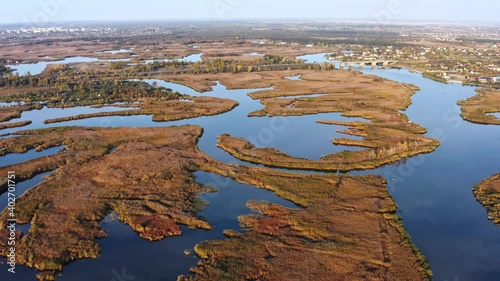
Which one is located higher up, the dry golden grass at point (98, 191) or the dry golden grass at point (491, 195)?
the dry golden grass at point (491, 195)

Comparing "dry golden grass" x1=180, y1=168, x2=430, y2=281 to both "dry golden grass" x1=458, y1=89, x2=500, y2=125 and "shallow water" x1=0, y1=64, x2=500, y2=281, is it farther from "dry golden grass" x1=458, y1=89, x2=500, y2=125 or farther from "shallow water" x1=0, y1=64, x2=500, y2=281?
"dry golden grass" x1=458, y1=89, x2=500, y2=125

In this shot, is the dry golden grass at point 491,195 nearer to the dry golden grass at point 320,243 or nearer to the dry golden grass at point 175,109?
the dry golden grass at point 320,243

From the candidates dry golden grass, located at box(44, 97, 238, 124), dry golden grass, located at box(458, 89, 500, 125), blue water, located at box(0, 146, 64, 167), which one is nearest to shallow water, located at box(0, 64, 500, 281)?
dry golden grass, located at box(44, 97, 238, 124)

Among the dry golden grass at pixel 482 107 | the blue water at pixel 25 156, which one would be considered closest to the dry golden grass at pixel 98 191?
the blue water at pixel 25 156

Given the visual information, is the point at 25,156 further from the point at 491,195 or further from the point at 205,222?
the point at 491,195

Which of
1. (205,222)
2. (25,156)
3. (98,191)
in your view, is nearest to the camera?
(205,222)

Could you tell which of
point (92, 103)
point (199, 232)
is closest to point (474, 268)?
point (199, 232)

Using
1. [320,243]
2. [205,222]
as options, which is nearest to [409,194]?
[320,243]

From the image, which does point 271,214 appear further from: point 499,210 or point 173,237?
point 499,210
